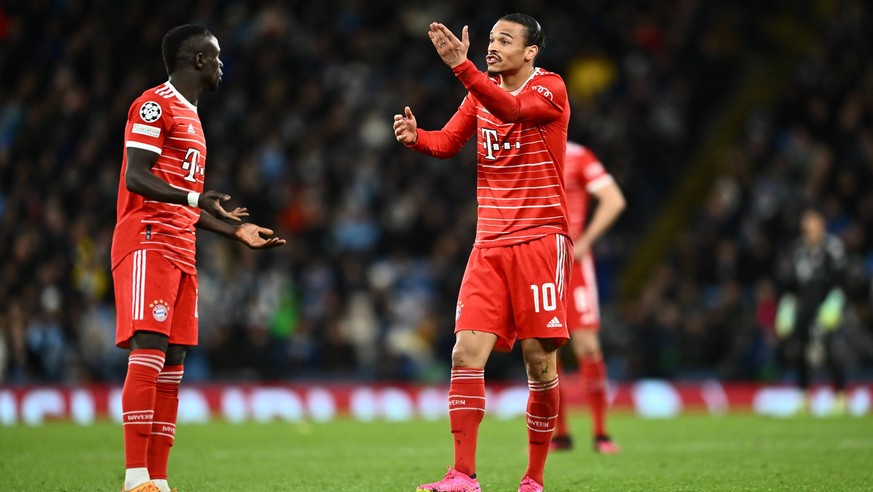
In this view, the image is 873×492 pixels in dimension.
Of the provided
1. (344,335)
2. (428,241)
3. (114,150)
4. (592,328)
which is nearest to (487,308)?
(592,328)

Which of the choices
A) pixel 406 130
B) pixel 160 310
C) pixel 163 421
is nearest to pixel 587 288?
pixel 406 130

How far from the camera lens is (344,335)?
1748cm

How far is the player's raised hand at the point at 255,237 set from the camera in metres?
6.18

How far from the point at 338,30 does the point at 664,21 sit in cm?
569

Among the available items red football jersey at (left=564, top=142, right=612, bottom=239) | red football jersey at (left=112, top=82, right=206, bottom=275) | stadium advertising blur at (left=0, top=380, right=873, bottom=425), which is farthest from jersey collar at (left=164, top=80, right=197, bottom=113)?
stadium advertising blur at (left=0, top=380, right=873, bottom=425)

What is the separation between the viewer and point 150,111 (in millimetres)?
6254

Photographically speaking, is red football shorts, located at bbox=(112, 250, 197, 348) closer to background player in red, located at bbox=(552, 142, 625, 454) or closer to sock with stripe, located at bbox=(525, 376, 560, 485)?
sock with stripe, located at bbox=(525, 376, 560, 485)

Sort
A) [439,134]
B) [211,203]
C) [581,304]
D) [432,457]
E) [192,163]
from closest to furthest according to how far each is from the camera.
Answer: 1. [211,203]
2. [192,163]
3. [439,134]
4. [432,457]
5. [581,304]

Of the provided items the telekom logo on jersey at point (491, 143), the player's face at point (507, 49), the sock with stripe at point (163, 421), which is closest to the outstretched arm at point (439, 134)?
the telekom logo on jersey at point (491, 143)

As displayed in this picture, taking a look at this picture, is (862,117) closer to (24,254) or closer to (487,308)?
(24,254)

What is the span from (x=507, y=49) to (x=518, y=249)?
1.06 meters

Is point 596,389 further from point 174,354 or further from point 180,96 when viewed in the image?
point 180,96

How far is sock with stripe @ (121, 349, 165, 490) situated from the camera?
238 inches

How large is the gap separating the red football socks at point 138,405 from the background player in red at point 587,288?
4.29 metres
